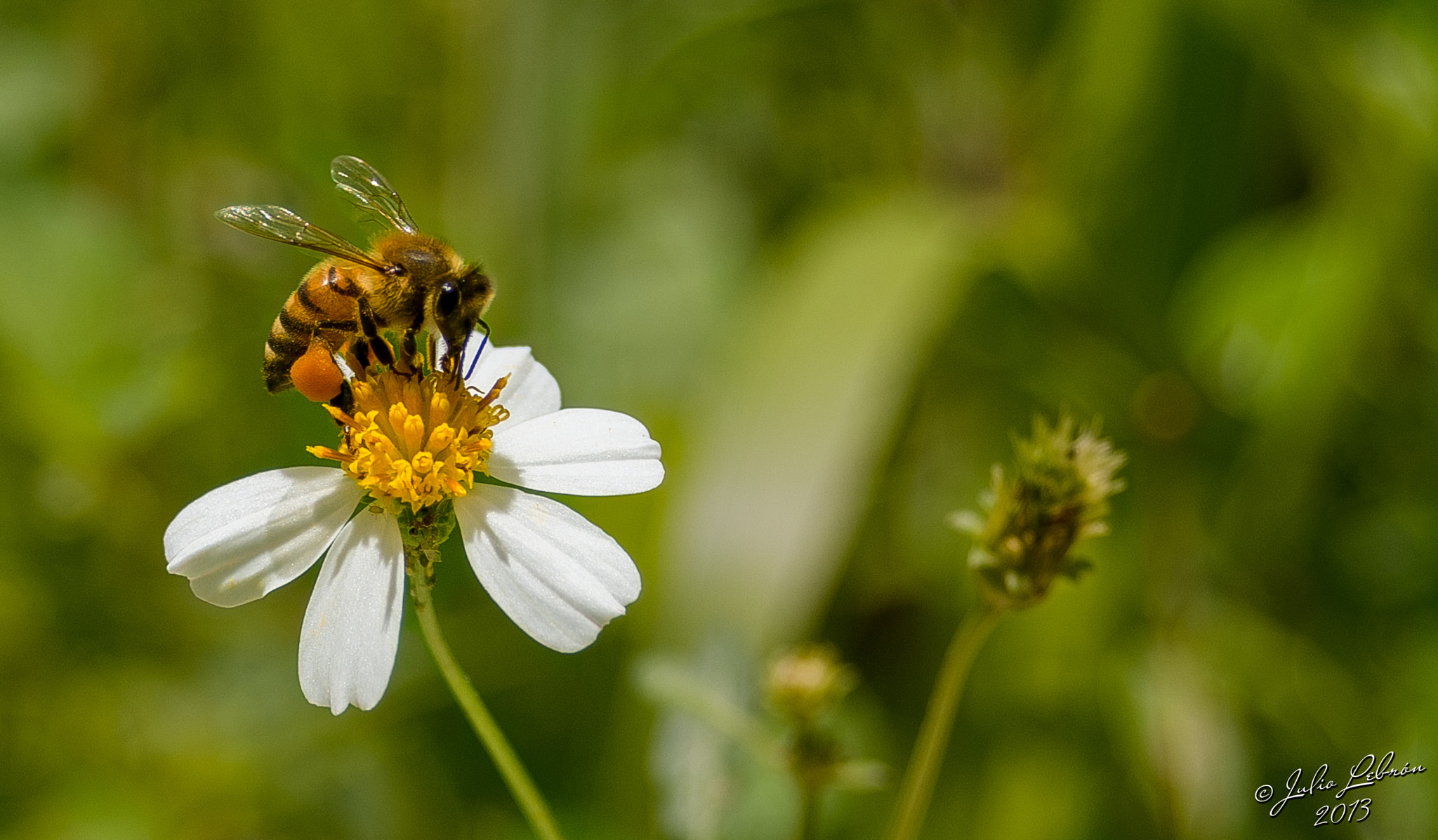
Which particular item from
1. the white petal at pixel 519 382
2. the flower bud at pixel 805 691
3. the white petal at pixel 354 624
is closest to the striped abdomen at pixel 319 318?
the white petal at pixel 519 382

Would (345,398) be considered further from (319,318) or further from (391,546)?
(391,546)

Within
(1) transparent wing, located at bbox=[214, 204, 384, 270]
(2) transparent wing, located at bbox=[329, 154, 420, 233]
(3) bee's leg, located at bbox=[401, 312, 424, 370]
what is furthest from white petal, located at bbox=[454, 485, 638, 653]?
(2) transparent wing, located at bbox=[329, 154, 420, 233]

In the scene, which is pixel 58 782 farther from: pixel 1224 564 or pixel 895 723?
pixel 1224 564

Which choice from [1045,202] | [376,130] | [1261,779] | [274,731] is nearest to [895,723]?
[1261,779]

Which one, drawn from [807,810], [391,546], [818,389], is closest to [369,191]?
[391,546]

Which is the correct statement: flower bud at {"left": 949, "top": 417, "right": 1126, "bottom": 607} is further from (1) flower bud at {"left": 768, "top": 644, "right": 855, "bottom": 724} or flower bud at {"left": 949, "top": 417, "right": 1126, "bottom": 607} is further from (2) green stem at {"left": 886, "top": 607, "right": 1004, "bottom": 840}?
(1) flower bud at {"left": 768, "top": 644, "right": 855, "bottom": 724}

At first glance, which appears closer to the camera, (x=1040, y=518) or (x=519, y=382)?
(x=1040, y=518)
